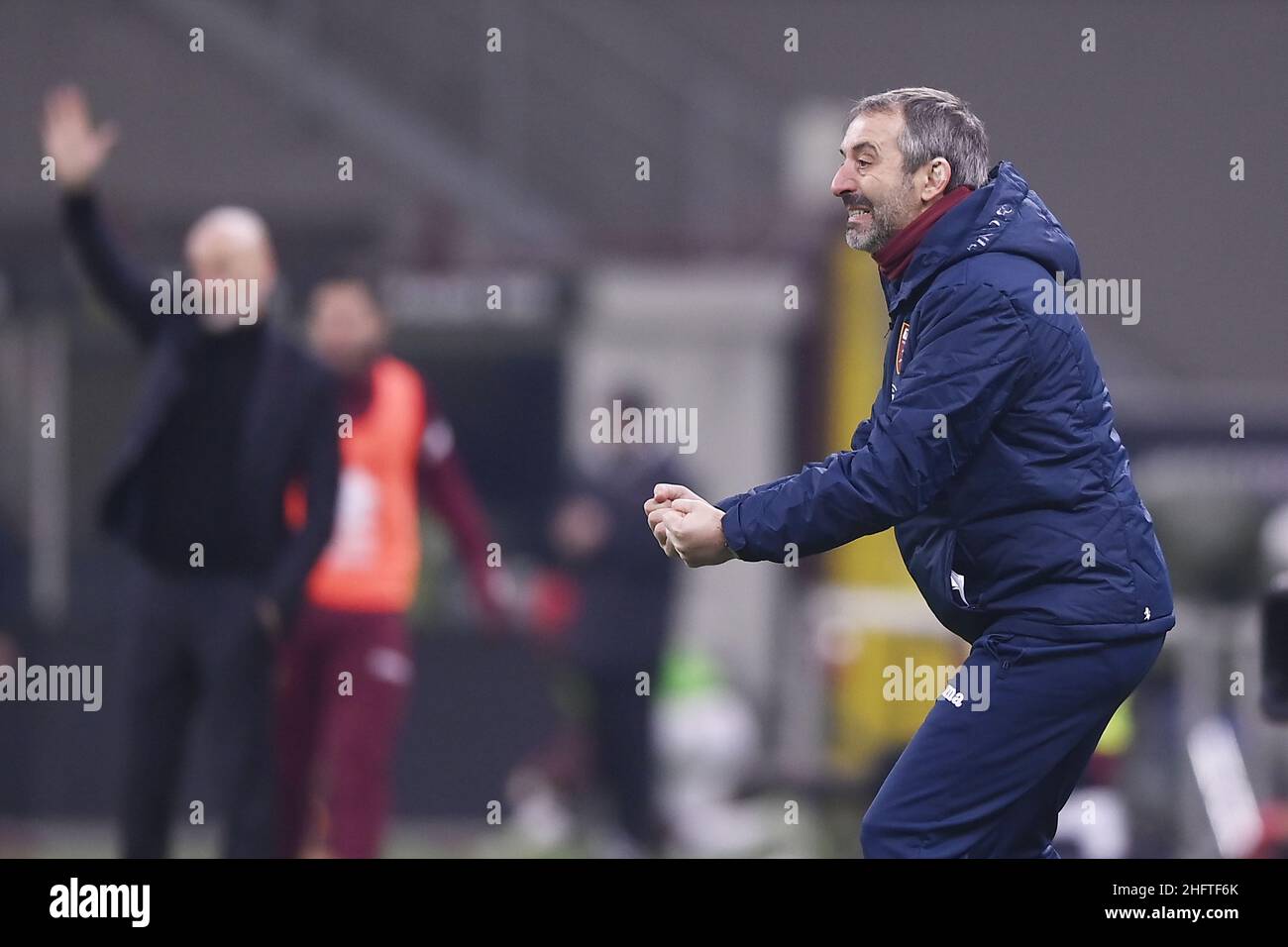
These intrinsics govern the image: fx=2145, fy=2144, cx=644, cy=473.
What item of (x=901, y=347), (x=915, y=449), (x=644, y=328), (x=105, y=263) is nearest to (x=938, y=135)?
(x=901, y=347)

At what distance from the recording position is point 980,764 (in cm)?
437

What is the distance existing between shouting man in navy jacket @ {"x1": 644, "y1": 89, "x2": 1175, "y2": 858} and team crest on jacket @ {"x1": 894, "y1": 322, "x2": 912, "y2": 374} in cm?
7

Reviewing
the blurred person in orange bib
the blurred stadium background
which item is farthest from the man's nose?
the blurred stadium background

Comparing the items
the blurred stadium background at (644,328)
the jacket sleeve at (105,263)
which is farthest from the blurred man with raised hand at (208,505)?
the blurred stadium background at (644,328)

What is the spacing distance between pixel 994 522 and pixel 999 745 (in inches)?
17.9

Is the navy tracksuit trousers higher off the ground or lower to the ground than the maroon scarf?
lower

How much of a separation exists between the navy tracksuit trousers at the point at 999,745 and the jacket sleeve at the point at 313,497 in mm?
2558

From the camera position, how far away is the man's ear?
454 centimetres

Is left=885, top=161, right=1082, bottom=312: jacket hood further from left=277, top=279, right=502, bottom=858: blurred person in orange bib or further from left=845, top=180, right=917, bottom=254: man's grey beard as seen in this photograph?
left=277, top=279, right=502, bottom=858: blurred person in orange bib

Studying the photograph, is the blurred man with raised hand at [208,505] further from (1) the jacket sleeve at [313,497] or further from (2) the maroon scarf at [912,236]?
(2) the maroon scarf at [912,236]

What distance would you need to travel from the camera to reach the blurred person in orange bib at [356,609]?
23.1 feet
